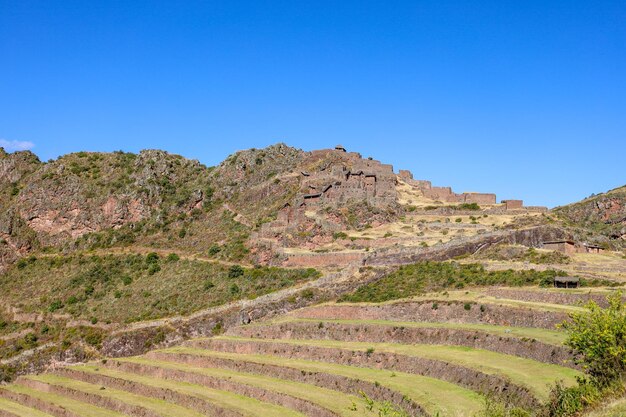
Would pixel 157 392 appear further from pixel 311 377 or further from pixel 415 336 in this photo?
pixel 415 336

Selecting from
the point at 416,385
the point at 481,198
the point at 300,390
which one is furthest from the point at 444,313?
the point at 481,198

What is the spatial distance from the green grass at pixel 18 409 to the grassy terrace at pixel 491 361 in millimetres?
16388

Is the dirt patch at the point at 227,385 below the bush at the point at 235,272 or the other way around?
below

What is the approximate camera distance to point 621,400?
1948 cm

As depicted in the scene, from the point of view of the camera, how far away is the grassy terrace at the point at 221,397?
104ft

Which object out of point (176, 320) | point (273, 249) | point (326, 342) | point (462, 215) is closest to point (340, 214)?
point (273, 249)

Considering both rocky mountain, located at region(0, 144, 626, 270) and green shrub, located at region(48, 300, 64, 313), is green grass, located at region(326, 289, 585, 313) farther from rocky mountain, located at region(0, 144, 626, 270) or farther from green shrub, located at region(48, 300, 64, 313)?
green shrub, located at region(48, 300, 64, 313)

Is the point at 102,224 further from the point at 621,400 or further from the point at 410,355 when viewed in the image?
the point at 621,400

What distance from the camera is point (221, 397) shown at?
1369 inches

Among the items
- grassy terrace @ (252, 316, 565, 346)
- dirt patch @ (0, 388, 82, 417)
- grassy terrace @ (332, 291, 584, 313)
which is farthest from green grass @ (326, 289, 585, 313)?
dirt patch @ (0, 388, 82, 417)

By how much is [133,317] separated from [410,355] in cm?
3054

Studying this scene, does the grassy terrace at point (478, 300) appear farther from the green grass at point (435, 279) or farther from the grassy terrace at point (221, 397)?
the grassy terrace at point (221, 397)

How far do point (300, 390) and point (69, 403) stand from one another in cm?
1620

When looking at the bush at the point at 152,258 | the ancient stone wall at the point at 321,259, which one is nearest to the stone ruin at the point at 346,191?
the ancient stone wall at the point at 321,259
